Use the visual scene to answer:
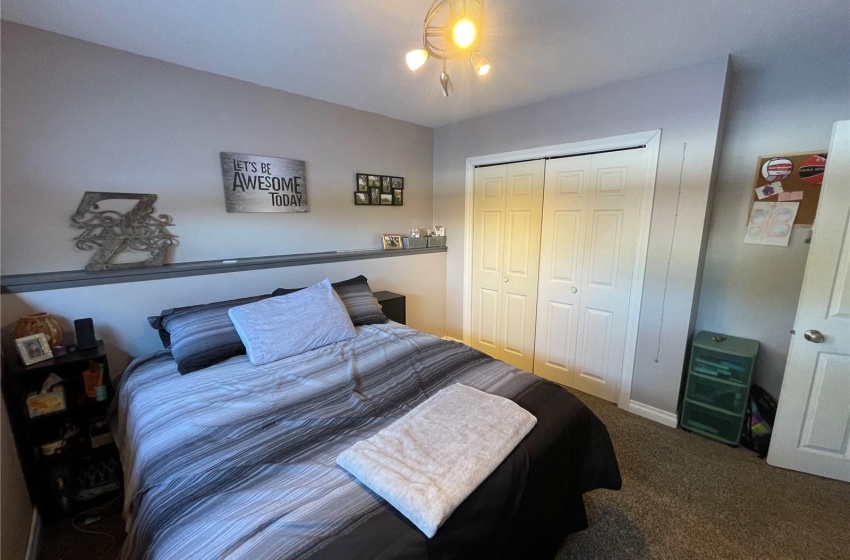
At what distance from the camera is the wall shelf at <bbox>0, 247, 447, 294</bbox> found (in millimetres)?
1638

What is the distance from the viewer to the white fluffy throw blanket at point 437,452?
0.92 meters

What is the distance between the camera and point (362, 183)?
9.71 ft

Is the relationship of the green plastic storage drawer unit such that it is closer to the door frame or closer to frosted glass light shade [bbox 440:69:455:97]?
the door frame

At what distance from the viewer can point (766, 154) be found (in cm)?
210

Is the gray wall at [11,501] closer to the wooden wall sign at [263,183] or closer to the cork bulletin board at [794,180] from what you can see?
the wooden wall sign at [263,183]

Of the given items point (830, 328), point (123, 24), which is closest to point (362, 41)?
point (123, 24)

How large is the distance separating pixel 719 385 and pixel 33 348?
3787mm

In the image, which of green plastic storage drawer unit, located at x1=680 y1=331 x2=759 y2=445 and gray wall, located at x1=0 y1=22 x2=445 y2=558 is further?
green plastic storage drawer unit, located at x1=680 y1=331 x2=759 y2=445

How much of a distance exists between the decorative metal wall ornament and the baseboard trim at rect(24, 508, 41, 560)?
121cm

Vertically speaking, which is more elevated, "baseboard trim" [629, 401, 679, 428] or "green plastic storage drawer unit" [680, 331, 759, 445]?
"green plastic storage drawer unit" [680, 331, 759, 445]

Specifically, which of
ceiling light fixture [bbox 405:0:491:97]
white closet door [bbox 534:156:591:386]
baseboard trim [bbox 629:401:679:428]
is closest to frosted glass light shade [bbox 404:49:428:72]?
ceiling light fixture [bbox 405:0:491:97]

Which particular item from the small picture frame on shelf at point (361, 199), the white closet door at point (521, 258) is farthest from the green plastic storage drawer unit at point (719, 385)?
the small picture frame on shelf at point (361, 199)

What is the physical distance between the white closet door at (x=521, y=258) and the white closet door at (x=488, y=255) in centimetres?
7

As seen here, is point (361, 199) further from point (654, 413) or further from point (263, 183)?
point (654, 413)
